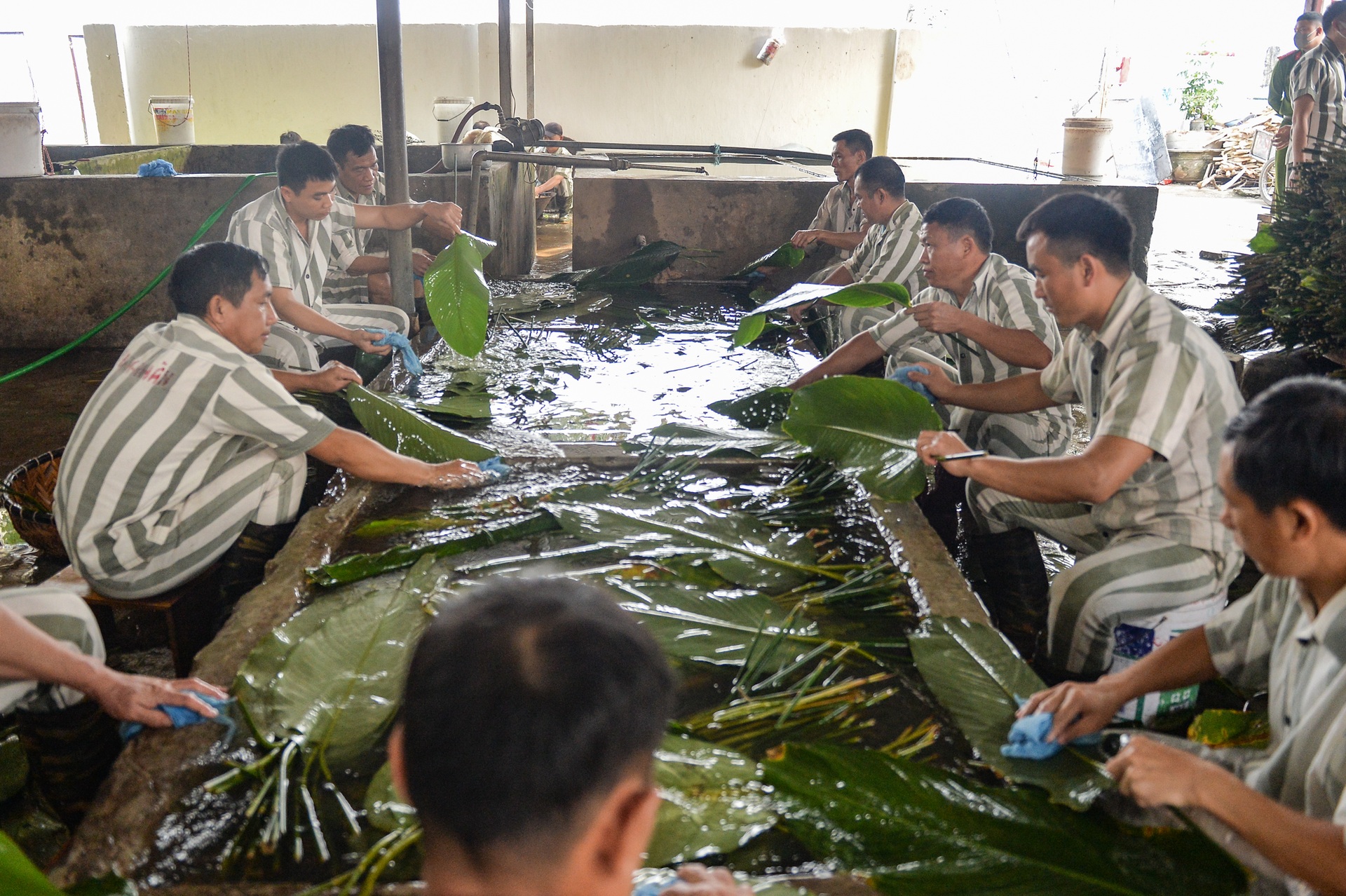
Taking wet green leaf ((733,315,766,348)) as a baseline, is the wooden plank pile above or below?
above

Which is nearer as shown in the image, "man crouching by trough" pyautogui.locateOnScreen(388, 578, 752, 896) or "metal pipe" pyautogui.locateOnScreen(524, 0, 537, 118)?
"man crouching by trough" pyautogui.locateOnScreen(388, 578, 752, 896)

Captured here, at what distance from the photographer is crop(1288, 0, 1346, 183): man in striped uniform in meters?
6.66

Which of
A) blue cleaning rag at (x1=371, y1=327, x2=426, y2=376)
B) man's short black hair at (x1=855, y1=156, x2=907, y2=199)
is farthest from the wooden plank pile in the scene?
blue cleaning rag at (x1=371, y1=327, x2=426, y2=376)

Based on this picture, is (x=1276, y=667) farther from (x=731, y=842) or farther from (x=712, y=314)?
(x=712, y=314)

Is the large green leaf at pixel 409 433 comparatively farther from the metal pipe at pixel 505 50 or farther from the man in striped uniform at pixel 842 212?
the metal pipe at pixel 505 50

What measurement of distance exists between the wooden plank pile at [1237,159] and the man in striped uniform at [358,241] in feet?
46.5

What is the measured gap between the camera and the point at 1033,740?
1.96 meters

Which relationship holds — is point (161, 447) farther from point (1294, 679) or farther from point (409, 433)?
point (1294, 679)

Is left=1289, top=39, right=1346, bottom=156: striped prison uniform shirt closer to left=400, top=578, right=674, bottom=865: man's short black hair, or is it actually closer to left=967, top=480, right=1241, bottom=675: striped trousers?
left=967, top=480, right=1241, bottom=675: striped trousers

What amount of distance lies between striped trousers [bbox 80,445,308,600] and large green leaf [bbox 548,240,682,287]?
399 centimetres

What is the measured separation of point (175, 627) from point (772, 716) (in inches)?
76.0

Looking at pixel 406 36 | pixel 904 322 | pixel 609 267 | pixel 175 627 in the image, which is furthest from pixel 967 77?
pixel 175 627

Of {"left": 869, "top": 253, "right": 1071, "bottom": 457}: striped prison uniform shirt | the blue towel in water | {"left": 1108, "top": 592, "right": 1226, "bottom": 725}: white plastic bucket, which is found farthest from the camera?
{"left": 869, "top": 253, "right": 1071, "bottom": 457}: striped prison uniform shirt

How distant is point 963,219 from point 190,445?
3104 millimetres
